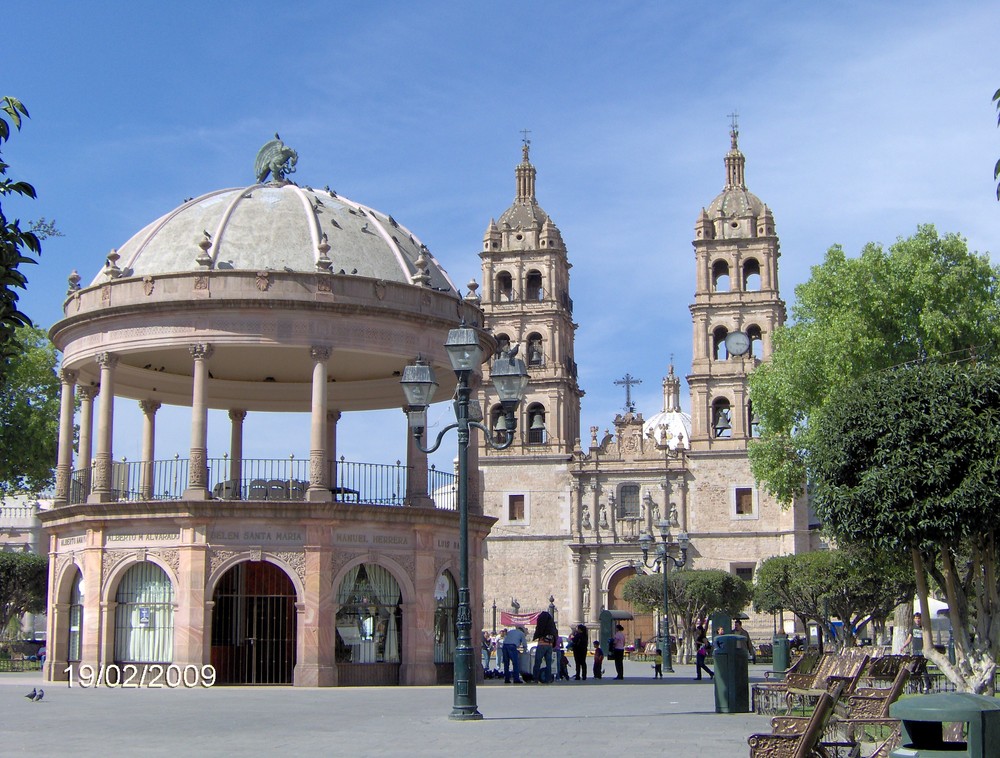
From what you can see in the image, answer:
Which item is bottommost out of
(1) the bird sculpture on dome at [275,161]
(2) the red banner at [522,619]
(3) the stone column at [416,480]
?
(2) the red banner at [522,619]

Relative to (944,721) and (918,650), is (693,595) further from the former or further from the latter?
(944,721)

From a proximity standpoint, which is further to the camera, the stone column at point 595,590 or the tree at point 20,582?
the stone column at point 595,590

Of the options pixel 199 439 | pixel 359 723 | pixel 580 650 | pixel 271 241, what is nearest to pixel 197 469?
pixel 199 439

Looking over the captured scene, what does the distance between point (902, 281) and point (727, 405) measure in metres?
35.6

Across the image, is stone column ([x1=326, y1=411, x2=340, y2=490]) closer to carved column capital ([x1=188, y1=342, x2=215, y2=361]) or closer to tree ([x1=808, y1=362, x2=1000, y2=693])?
carved column capital ([x1=188, y1=342, x2=215, y2=361])

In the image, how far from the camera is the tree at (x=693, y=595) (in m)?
54.8

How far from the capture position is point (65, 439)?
29250 millimetres

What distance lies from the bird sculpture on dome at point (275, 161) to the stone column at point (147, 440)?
6.02 meters

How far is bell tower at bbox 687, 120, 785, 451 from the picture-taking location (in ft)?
240

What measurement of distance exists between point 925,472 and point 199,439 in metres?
14.0

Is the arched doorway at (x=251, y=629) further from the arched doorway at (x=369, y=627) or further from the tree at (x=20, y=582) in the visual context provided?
the tree at (x=20, y=582)

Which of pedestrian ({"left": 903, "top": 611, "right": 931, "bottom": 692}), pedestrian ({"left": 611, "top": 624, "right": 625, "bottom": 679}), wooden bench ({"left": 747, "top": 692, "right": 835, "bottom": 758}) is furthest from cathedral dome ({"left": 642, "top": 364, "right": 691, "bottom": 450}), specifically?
wooden bench ({"left": 747, "top": 692, "right": 835, "bottom": 758})

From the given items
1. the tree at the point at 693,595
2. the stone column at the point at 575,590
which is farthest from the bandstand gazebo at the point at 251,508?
the stone column at the point at 575,590

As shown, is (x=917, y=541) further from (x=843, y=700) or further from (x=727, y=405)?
(x=727, y=405)
